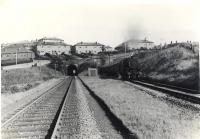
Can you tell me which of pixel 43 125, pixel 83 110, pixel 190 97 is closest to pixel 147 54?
pixel 190 97

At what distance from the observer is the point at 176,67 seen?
40938 mm

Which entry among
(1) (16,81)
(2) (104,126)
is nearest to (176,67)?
(1) (16,81)

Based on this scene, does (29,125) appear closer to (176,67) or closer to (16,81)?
(16,81)

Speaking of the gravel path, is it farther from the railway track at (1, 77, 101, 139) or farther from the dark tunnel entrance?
the dark tunnel entrance

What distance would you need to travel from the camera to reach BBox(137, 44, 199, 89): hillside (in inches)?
1299

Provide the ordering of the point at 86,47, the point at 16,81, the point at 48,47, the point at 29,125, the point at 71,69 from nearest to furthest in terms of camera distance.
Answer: the point at 29,125 < the point at 16,81 < the point at 71,69 < the point at 48,47 < the point at 86,47

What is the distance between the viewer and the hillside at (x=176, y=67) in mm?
32991

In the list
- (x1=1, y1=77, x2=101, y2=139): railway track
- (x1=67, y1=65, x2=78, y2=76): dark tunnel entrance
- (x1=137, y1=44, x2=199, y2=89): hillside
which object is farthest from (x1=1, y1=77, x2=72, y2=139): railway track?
(x1=67, y1=65, x2=78, y2=76): dark tunnel entrance

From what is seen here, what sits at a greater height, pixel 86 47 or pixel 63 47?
pixel 86 47

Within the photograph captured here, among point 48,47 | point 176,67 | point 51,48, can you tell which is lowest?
point 176,67

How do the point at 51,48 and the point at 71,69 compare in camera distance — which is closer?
the point at 71,69

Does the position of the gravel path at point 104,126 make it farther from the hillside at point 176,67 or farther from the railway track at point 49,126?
the hillside at point 176,67

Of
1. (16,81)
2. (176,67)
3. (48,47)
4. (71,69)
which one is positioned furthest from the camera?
(48,47)

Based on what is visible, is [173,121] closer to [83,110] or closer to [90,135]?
[90,135]
